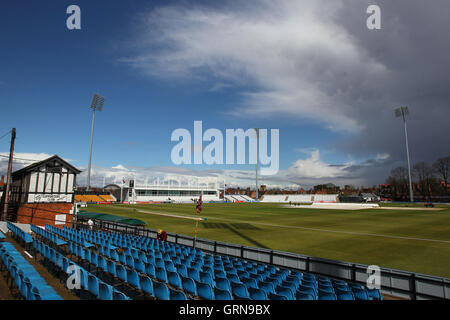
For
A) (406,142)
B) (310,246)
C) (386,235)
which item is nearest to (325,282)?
(310,246)

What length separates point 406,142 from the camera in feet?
286

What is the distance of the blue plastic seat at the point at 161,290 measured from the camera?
644 centimetres

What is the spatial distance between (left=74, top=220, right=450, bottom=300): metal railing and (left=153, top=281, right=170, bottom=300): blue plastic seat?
8.35m

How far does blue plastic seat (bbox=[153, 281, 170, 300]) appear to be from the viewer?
21.1 ft

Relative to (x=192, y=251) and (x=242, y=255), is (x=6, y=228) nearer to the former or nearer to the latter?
(x=192, y=251)

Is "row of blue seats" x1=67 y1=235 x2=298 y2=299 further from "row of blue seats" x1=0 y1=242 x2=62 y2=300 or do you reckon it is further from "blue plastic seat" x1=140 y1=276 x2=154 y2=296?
"row of blue seats" x1=0 y1=242 x2=62 y2=300

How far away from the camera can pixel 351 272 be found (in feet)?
37.2

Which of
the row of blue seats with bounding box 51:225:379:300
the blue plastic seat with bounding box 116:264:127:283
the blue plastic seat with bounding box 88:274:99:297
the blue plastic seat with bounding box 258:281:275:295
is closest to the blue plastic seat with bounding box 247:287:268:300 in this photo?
the row of blue seats with bounding box 51:225:379:300

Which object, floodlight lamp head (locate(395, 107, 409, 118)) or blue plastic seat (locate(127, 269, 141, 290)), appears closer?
blue plastic seat (locate(127, 269, 141, 290))

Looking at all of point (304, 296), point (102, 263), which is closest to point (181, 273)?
point (102, 263)

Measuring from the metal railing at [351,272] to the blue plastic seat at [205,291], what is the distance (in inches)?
289

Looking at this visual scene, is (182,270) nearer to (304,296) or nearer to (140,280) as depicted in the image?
(140,280)

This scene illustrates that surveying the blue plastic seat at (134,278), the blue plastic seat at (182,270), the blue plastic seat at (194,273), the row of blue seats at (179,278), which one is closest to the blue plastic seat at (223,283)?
the row of blue seats at (179,278)
